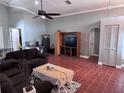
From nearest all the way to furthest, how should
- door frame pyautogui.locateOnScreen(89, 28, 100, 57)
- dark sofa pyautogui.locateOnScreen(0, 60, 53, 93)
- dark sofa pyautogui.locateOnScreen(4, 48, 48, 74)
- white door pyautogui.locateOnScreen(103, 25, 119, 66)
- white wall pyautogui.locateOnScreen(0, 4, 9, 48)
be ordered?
1. dark sofa pyautogui.locateOnScreen(0, 60, 53, 93)
2. dark sofa pyautogui.locateOnScreen(4, 48, 48, 74)
3. white door pyautogui.locateOnScreen(103, 25, 119, 66)
4. white wall pyautogui.locateOnScreen(0, 4, 9, 48)
5. door frame pyautogui.locateOnScreen(89, 28, 100, 57)

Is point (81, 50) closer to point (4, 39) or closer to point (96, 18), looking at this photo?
point (96, 18)

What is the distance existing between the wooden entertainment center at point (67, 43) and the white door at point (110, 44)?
197cm

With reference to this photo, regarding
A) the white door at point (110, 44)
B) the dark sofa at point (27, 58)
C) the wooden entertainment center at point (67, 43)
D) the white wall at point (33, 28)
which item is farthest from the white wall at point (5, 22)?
the white door at point (110, 44)

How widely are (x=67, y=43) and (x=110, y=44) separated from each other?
3.00 metres

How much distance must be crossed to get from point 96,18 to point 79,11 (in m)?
1.22

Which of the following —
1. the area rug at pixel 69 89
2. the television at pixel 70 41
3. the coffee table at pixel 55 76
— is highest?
the television at pixel 70 41

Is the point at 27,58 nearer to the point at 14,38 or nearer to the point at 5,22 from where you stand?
the point at 14,38

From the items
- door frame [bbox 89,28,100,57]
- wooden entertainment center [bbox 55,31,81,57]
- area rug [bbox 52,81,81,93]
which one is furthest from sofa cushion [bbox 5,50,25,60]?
door frame [bbox 89,28,100,57]

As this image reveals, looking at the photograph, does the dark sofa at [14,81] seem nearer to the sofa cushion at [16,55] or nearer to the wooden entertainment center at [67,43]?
the sofa cushion at [16,55]

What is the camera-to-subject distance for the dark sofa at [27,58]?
3626 millimetres

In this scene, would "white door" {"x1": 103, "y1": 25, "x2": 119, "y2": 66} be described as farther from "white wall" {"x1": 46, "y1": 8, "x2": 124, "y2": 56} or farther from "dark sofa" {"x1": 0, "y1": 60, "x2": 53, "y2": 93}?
"dark sofa" {"x1": 0, "y1": 60, "x2": 53, "y2": 93}

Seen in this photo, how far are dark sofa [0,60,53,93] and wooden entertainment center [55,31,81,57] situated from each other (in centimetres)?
404

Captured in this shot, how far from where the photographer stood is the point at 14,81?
2312mm

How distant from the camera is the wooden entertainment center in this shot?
21.7ft
